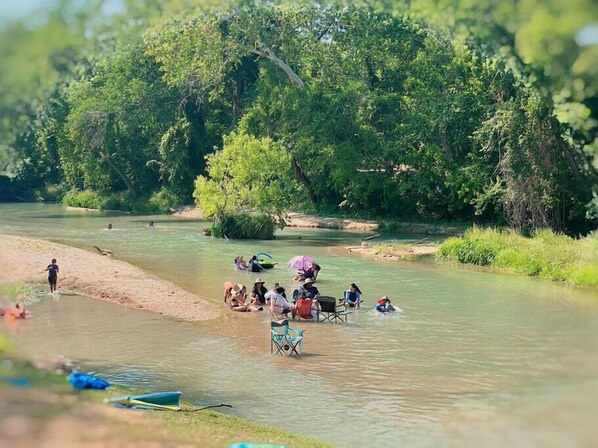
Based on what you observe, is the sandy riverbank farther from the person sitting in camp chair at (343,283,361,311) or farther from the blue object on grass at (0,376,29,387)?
the blue object on grass at (0,376,29,387)

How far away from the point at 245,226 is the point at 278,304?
22.4 m

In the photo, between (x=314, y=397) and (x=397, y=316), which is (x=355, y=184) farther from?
(x=314, y=397)

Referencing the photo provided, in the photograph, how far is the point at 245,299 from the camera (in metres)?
22.5

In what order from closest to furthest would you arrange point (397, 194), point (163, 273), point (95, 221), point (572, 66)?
point (572, 66)
point (163, 273)
point (397, 194)
point (95, 221)

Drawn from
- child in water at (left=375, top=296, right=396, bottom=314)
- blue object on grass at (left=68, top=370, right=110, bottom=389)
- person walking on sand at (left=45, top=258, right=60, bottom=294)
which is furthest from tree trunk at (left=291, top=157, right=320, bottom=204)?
blue object on grass at (left=68, top=370, right=110, bottom=389)

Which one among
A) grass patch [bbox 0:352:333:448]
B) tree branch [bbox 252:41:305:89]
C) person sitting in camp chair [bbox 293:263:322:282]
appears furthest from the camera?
tree branch [bbox 252:41:305:89]

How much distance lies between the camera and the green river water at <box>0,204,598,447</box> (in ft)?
37.0

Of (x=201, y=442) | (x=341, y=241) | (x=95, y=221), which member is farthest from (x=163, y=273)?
(x=95, y=221)

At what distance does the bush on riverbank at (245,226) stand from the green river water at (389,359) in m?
14.0

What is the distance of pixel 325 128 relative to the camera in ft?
166

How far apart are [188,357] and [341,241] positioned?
90.9ft

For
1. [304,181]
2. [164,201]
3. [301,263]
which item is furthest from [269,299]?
[164,201]

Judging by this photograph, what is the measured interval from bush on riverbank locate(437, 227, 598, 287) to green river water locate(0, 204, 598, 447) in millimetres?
1267

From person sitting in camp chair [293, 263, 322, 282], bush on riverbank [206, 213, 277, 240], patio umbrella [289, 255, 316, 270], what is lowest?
person sitting in camp chair [293, 263, 322, 282]
